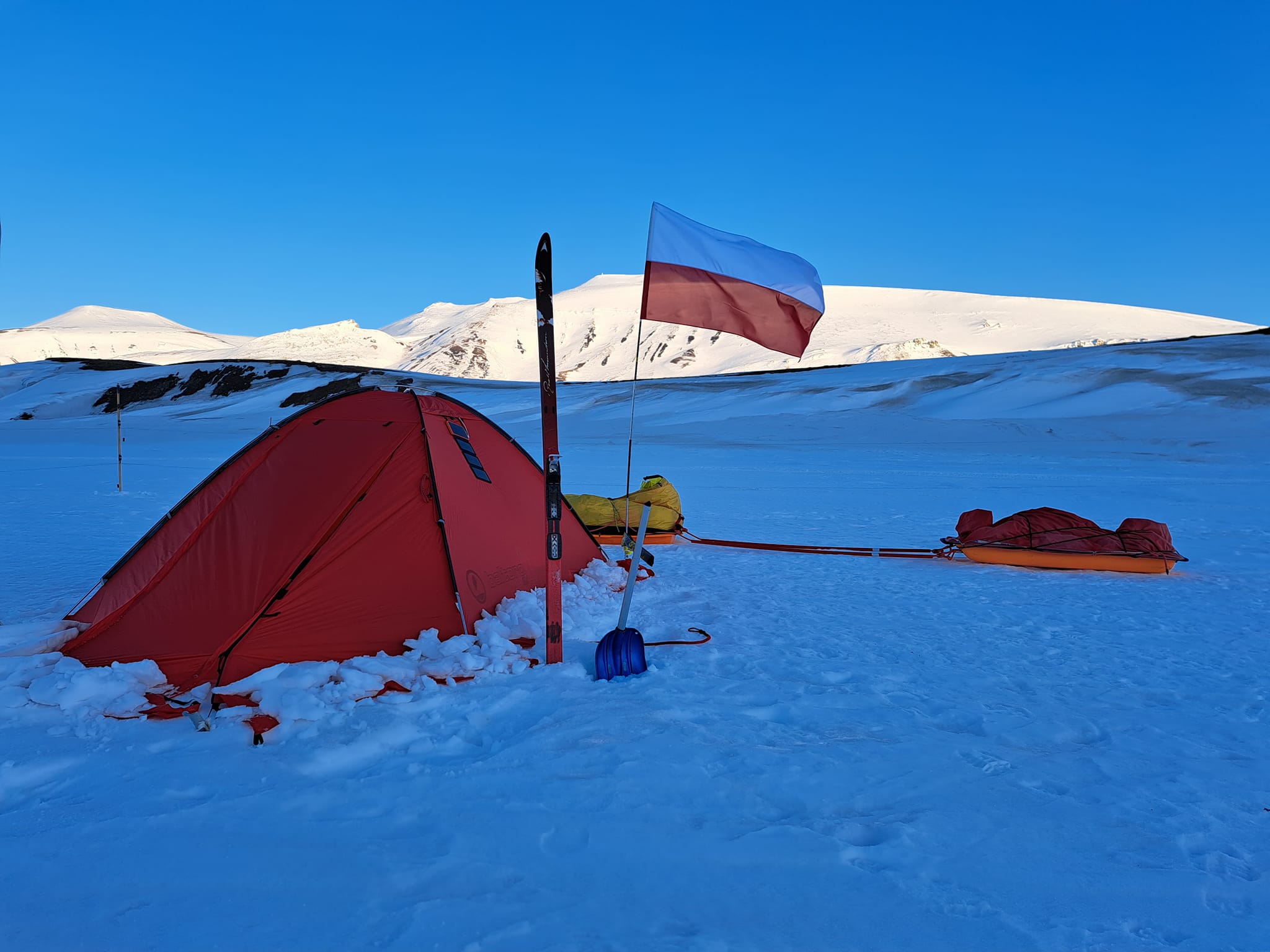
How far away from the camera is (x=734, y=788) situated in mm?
3072

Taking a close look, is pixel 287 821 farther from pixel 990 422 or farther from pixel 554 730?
pixel 990 422

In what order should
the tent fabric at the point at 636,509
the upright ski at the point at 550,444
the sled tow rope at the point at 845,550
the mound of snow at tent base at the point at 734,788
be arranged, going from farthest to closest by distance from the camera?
the tent fabric at the point at 636,509 → the sled tow rope at the point at 845,550 → the upright ski at the point at 550,444 → the mound of snow at tent base at the point at 734,788

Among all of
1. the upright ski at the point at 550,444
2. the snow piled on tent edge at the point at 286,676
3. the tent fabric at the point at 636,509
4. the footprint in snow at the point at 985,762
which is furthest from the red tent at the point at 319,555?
the tent fabric at the point at 636,509

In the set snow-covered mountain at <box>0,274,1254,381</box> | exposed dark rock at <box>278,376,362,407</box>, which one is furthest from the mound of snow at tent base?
snow-covered mountain at <box>0,274,1254,381</box>

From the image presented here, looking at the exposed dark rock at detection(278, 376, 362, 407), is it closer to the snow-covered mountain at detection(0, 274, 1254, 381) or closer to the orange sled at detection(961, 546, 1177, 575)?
the orange sled at detection(961, 546, 1177, 575)

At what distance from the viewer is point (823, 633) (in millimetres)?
5152

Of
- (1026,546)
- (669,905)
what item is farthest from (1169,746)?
(1026,546)

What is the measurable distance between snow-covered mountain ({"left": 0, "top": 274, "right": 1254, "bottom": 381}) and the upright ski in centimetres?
6536

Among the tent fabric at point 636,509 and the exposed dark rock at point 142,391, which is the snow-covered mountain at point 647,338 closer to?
the exposed dark rock at point 142,391

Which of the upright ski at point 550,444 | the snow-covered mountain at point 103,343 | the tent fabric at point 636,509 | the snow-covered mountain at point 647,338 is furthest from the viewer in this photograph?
the snow-covered mountain at point 103,343

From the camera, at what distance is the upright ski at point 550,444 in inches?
158

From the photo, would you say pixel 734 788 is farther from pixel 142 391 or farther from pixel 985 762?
pixel 142 391

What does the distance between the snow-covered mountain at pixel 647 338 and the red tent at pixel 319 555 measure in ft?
213

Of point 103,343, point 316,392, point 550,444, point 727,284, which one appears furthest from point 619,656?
point 103,343
